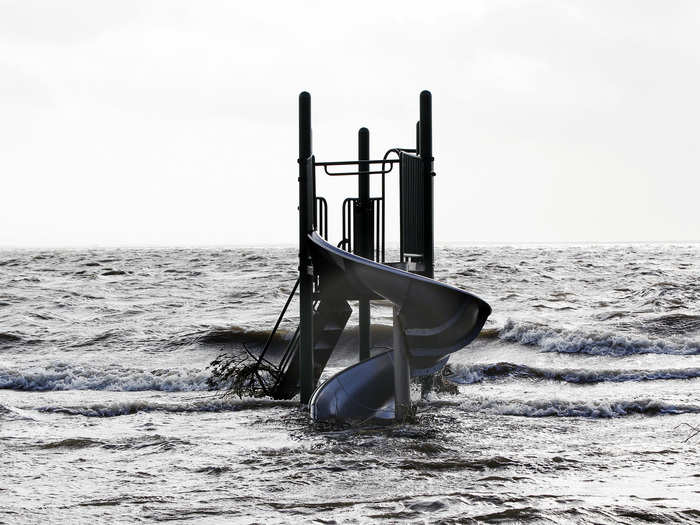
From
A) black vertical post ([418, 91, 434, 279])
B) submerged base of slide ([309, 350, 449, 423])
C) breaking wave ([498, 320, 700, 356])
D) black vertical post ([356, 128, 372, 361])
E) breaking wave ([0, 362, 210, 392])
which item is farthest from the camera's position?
breaking wave ([498, 320, 700, 356])

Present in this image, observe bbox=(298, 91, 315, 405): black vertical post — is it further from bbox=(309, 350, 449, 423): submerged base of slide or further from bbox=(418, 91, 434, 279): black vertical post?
bbox=(418, 91, 434, 279): black vertical post

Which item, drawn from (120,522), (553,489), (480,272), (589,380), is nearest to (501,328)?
(589,380)

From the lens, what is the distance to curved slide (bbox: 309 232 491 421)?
28.5ft

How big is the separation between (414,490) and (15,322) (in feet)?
61.2

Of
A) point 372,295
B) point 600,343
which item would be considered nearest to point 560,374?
point 600,343

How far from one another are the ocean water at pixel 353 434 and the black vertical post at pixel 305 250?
536 mm

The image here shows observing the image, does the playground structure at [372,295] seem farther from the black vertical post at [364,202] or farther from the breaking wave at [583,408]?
the breaking wave at [583,408]

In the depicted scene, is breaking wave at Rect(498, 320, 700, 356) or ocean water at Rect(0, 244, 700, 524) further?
breaking wave at Rect(498, 320, 700, 356)

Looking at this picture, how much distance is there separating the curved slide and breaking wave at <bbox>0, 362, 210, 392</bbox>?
5140mm

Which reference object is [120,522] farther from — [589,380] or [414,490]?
[589,380]

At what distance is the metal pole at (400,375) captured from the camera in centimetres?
918

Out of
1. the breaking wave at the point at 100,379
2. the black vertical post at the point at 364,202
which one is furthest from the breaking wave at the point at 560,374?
the breaking wave at the point at 100,379

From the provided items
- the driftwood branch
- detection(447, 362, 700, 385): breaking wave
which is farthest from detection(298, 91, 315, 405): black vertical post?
the driftwood branch

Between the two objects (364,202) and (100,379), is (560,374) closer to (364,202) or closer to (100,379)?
(364,202)
